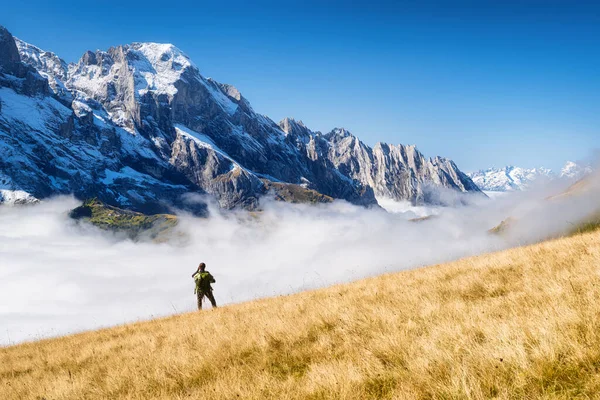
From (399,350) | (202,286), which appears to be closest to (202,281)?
(202,286)

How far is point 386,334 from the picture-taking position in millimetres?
5738

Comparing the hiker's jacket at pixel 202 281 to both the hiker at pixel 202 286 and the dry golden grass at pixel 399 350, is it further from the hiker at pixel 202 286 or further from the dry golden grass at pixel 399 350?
the dry golden grass at pixel 399 350

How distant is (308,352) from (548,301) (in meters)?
4.03

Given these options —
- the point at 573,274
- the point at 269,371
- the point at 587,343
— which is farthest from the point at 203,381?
the point at 573,274

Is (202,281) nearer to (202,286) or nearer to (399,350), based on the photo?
(202,286)

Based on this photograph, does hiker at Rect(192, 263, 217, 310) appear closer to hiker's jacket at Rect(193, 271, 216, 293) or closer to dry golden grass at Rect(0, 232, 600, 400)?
hiker's jacket at Rect(193, 271, 216, 293)

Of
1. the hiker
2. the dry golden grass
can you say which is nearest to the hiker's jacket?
the hiker

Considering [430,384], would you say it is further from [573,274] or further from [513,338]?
[573,274]

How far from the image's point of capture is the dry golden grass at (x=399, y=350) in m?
3.84

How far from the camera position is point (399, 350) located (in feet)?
16.8

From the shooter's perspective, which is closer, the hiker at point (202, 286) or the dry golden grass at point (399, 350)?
the dry golden grass at point (399, 350)

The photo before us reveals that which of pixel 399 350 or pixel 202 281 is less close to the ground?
pixel 202 281

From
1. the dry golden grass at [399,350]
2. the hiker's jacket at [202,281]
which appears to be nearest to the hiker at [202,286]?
the hiker's jacket at [202,281]

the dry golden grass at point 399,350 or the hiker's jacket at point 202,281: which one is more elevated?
the hiker's jacket at point 202,281
